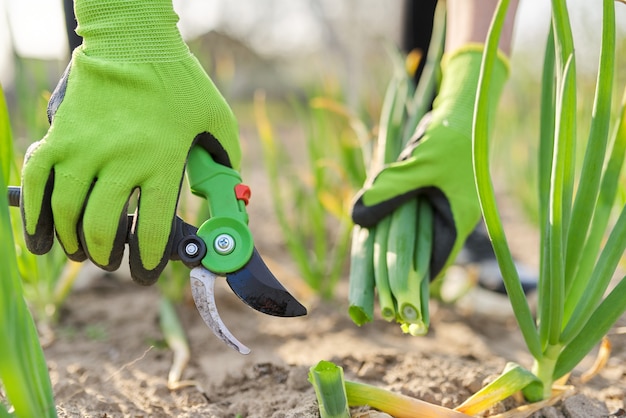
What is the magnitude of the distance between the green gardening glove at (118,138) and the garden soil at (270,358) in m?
0.31

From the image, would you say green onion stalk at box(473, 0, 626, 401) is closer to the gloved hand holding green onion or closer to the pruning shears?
the gloved hand holding green onion

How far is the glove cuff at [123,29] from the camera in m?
0.84

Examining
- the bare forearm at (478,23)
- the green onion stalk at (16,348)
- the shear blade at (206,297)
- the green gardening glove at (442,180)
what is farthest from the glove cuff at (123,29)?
the bare forearm at (478,23)

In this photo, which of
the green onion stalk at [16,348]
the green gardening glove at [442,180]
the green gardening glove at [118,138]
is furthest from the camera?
the green gardening glove at [442,180]

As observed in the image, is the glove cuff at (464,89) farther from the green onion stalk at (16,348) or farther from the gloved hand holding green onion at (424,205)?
the green onion stalk at (16,348)

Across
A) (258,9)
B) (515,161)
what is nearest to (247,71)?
(258,9)

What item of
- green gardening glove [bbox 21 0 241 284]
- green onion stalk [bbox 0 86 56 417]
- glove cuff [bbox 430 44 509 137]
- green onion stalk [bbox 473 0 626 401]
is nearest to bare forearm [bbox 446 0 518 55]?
glove cuff [bbox 430 44 509 137]

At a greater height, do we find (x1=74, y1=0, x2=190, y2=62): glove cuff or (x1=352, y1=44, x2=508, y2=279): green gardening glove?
(x1=74, y1=0, x2=190, y2=62): glove cuff

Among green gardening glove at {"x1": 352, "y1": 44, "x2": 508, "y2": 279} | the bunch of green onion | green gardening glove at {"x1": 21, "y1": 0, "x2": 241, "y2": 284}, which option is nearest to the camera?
green gardening glove at {"x1": 21, "y1": 0, "x2": 241, "y2": 284}

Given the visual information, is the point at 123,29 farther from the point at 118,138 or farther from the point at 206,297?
the point at 206,297

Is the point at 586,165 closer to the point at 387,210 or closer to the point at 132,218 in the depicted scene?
the point at 387,210

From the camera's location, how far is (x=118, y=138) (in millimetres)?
790

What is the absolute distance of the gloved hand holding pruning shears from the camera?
779 mm

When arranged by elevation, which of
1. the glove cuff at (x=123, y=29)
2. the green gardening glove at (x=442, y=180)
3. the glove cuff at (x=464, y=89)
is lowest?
the green gardening glove at (x=442, y=180)
